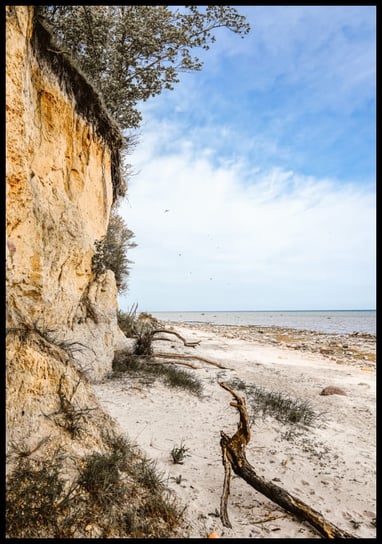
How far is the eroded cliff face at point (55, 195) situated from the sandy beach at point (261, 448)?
1.69 metres

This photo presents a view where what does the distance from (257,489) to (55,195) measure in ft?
17.0

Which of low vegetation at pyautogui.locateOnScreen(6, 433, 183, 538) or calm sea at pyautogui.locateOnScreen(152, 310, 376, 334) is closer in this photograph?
low vegetation at pyautogui.locateOnScreen(6, 433, 183, 538)

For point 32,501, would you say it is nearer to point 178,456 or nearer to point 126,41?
point 178,456

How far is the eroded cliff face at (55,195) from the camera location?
3.80 meters

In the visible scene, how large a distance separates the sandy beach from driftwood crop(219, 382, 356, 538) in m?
0.09

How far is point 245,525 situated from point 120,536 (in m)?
1.24

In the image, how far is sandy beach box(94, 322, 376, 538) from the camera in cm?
324

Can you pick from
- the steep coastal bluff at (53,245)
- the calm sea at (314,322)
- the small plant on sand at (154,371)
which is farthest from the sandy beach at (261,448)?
the calm sea at (314,322)

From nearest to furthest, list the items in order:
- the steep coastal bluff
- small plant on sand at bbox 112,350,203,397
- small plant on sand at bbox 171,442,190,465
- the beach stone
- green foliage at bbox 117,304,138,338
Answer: the steep coastal bluff < small plant on sand at bbox 171,442,190,465 < small plant on sand at bbox 112,350,203,397 < the beach stone < green foliage at bbox 117,304,138,338

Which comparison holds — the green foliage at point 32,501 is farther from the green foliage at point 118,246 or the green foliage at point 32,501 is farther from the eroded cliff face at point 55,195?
the green foliage at point 118,246

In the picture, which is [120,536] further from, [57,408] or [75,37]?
[75,37]

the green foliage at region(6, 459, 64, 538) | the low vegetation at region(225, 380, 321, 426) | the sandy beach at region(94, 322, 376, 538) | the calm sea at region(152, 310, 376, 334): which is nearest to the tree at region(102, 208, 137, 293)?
the sandy beach at region(94, 322, 376, 538)

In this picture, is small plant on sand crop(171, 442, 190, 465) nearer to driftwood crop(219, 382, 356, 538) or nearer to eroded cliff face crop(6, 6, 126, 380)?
driftwood crop(219, 382, 356, 538)

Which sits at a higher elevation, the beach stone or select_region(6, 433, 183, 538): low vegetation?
select_region(6, 433, 183, 538): low vegetation
